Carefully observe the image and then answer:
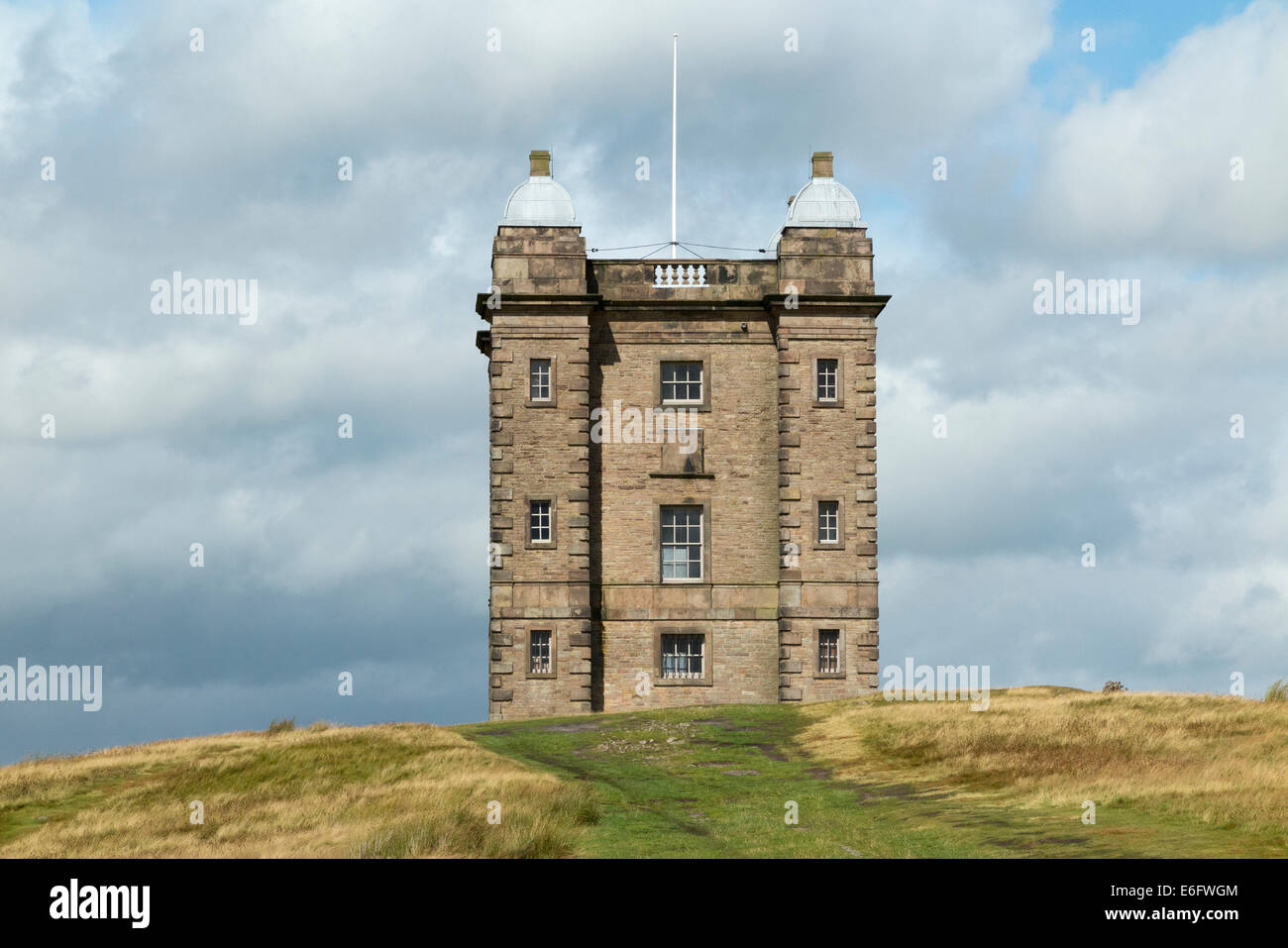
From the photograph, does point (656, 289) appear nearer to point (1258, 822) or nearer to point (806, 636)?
point (806, 636)

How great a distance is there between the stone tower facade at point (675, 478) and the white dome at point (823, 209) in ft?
2.50

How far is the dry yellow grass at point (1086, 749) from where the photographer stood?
70.8ft

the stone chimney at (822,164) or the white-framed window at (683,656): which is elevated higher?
the stone chimney at (822,164)

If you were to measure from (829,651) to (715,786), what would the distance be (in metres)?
14.3

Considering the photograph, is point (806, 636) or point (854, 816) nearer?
point (854, 816)

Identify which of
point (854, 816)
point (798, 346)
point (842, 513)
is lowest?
point (854, 816)

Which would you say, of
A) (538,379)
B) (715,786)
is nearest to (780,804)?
(715,786)

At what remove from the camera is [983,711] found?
3275 cm

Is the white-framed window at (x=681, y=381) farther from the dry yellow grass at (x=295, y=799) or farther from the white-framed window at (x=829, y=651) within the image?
the dry yellow grass at (x=295, y=799)

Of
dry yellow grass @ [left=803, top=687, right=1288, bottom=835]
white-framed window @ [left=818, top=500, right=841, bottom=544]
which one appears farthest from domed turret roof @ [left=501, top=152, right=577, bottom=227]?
dry yellow grass @ [left=803, top=687, right=1288, bottom=835]

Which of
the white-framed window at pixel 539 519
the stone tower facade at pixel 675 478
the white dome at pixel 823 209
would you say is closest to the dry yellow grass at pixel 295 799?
the stone tower facade at pixel 675 478
